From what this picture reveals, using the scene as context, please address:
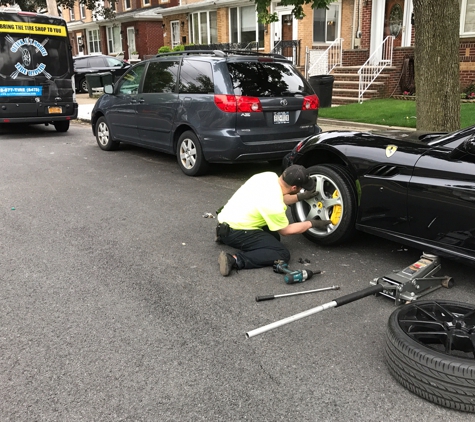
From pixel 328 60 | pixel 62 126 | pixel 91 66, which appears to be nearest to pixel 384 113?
pixel 328 60

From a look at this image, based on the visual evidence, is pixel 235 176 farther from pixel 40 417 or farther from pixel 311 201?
pixel 40 417

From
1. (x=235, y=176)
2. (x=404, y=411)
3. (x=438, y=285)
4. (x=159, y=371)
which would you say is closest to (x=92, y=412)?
(x=159, y=371)

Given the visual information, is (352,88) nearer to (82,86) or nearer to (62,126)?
(62,126)

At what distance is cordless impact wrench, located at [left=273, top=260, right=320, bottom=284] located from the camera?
4.02 m

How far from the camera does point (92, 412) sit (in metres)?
2.59

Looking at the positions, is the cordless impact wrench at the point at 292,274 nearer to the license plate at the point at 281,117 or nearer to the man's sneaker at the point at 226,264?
the man's sneaker at the point at 226,264

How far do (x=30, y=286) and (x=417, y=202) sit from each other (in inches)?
122

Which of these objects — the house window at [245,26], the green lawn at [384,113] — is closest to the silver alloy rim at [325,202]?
the green lawn at [384,113]

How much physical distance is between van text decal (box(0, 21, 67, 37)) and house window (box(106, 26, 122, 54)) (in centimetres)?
2517

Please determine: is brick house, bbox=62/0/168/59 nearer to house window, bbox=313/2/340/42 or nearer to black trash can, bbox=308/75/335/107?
house window, bbox=313/2/340/42

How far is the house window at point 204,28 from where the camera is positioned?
28142 millimetres

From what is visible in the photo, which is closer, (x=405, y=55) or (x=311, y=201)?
(x=311, y=201)

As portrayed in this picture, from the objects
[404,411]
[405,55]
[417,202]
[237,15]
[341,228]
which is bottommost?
[404,411]

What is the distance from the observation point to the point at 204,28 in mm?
28750
